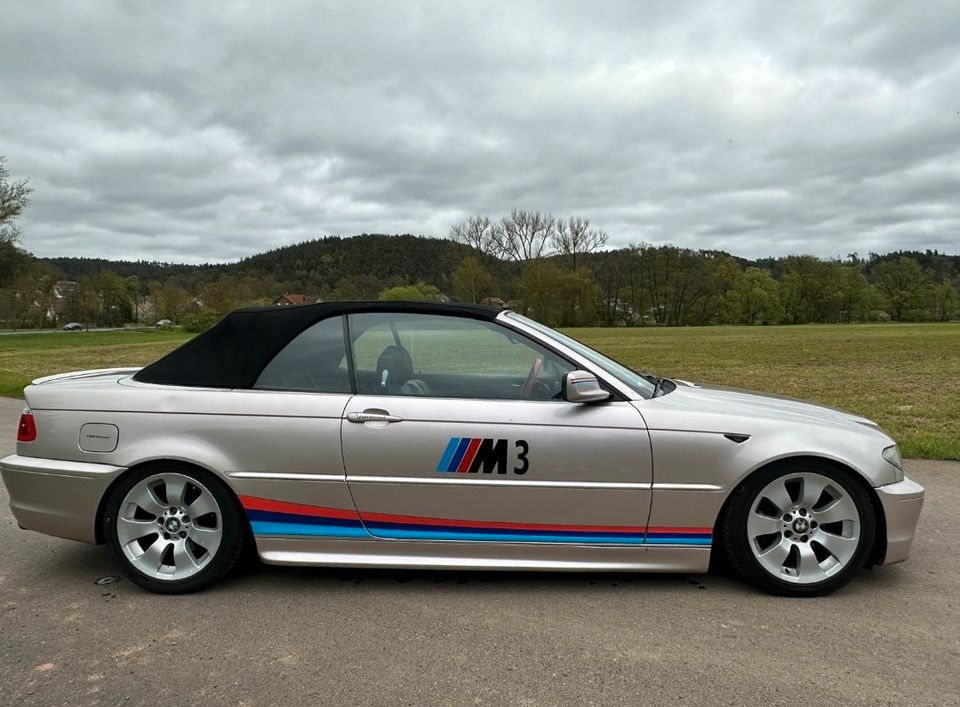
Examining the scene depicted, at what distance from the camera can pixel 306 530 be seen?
10.8 feet

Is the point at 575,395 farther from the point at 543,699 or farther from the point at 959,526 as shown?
the point at 959,526

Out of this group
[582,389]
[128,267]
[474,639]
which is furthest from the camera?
[128,267]

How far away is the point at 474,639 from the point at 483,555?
1.59ft

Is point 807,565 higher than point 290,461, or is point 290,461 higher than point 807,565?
point 290,461

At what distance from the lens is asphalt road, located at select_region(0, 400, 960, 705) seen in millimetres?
2432

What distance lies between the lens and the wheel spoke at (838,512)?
3.19 meters

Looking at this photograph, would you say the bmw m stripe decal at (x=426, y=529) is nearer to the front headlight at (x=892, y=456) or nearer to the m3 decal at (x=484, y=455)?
the m3 decal at (x=484, y=455)

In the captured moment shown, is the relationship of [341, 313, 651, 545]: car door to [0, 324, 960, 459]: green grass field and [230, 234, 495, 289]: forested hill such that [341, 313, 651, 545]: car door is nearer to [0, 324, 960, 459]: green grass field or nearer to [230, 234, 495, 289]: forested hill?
[0, 324, 960, 459]: green grass field

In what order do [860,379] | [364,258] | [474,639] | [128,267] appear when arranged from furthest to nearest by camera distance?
[128,267], [364,258], [860,379], [474,639]

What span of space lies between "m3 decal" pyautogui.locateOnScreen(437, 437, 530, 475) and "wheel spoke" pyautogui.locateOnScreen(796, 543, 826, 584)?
4.72 feet

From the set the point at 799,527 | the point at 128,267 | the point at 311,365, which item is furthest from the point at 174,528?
the point at 128,267

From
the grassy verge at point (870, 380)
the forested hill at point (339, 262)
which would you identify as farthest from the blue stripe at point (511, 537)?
the forested hill at point (339, 262)

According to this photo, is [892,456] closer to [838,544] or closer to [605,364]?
[838,544]

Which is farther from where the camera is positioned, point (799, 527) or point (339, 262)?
point (339, 262)
